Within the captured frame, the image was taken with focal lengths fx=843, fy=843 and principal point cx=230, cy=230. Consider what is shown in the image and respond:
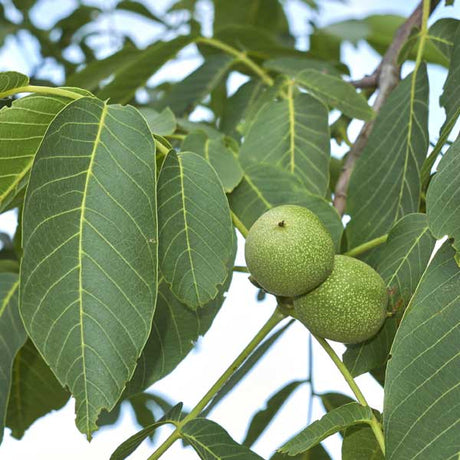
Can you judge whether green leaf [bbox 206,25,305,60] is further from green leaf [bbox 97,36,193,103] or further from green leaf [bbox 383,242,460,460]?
green leaf [bbox 383,242,460,460]

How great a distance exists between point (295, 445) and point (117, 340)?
22 cm

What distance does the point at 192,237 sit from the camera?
102 centimetres

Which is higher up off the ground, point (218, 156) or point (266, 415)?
point (218, 156)

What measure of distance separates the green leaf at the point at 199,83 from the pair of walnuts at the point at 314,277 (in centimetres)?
81

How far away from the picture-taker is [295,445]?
2.94ft

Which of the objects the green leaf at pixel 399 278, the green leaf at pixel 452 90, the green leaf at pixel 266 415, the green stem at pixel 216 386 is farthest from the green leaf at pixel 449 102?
the green leaf at pixel 266 415

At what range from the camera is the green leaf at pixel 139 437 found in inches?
43.2

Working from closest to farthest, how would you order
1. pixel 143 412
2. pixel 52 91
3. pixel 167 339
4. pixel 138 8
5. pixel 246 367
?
pixel 52 91 < pixel 167 339 < pixel 246 367 < pixel 143 412 < pixel 138 8

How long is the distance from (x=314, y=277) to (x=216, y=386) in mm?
201

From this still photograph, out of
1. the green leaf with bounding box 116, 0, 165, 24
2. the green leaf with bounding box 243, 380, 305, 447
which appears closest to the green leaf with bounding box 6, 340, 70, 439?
the green leaf with bounding box 243, 380, 305, 447

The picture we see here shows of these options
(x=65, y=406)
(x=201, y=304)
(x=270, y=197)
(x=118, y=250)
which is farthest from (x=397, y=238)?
(x=65, y=406)

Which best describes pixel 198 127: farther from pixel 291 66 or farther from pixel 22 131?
pixel 22 131

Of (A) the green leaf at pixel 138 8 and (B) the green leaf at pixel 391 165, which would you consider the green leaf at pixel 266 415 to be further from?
(A) the green leaf at pixel 138 8

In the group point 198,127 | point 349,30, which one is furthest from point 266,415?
point 349,30
